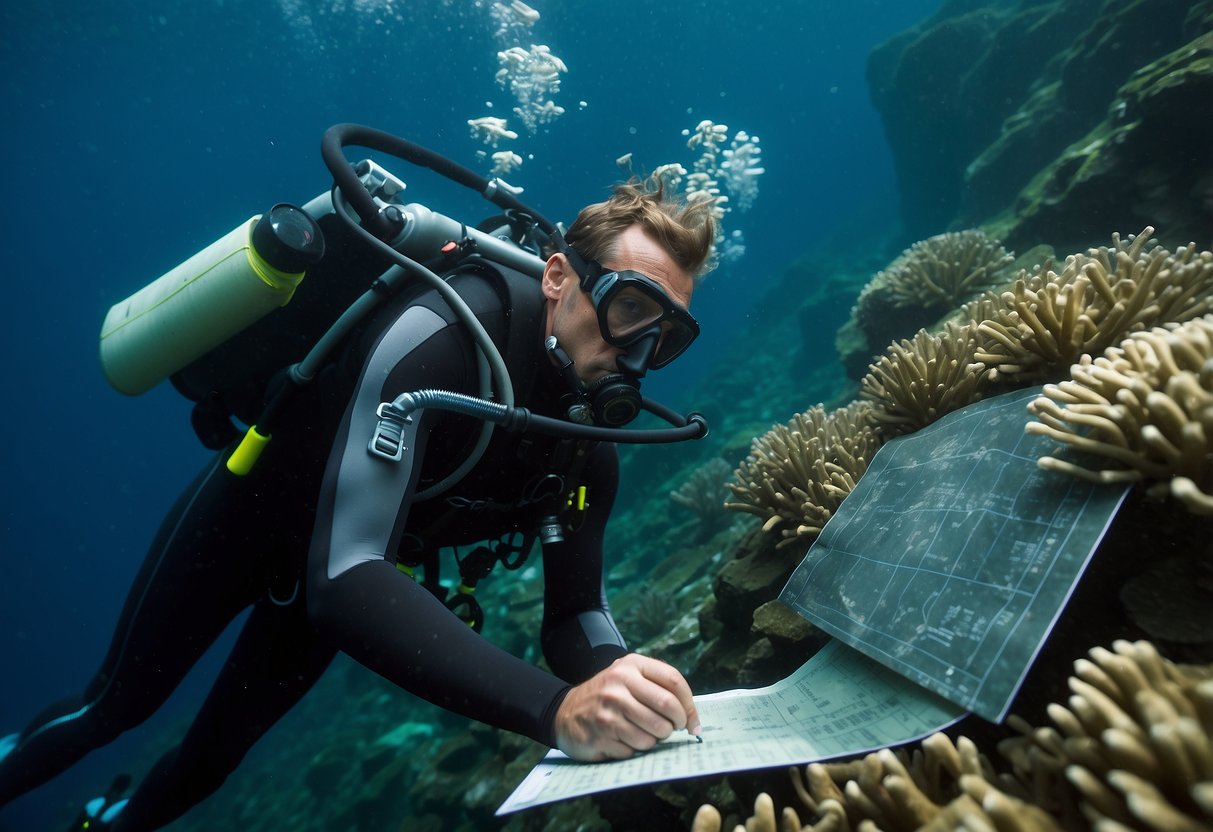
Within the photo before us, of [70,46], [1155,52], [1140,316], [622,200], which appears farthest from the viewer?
[70,46]

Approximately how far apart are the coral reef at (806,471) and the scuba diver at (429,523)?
631 mm

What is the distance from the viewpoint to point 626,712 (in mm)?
1458

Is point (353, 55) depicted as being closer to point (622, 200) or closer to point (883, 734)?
point (622, 200)

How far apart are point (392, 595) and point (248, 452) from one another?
1788 millimetres

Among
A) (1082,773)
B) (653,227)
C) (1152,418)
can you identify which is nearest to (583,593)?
(653,227)

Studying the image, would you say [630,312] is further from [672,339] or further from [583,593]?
[583,593]

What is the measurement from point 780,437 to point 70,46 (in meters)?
39.1

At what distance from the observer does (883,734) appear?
1.34 m

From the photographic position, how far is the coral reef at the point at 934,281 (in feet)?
19.2

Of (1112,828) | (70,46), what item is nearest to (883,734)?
(1112,828)

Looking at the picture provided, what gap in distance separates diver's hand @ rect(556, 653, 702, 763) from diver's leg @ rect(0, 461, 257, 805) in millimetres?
2880

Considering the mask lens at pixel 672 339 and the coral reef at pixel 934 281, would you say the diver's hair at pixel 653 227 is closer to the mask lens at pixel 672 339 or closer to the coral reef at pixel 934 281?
the mask lens at pixel 672 339

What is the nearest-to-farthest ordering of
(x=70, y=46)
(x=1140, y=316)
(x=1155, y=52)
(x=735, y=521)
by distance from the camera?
1. (x=1140, y=316)
2. (x=1155, y=52)
3. (x=735, y=521)
4. (x=70, y=46)

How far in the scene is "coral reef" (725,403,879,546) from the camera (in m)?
2.81
